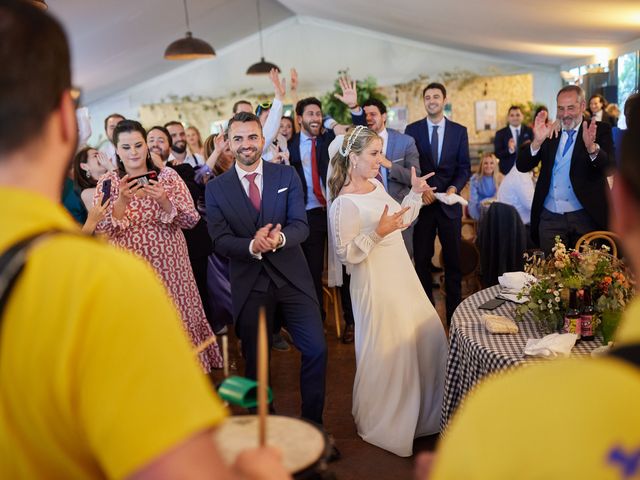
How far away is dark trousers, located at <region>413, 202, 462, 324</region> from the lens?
5477 millimetres

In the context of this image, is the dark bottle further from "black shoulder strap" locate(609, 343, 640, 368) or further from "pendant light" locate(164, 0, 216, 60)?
"pendant light" locate(164, 0, 216, 60)

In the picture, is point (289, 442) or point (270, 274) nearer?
point (289, 442)

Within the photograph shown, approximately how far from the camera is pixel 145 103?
14.5m

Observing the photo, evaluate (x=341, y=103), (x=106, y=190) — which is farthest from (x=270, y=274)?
(x=341, y=103)

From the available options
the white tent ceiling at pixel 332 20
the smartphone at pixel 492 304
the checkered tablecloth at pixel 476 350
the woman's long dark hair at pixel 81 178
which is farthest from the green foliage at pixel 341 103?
the checkered tablecloth at pixel 476 350

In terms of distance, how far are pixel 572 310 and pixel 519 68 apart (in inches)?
458

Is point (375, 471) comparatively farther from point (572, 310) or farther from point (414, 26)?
point (414, 26)

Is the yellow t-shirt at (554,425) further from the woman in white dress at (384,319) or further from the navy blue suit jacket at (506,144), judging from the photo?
the navy blue suit jacket at (506,144)

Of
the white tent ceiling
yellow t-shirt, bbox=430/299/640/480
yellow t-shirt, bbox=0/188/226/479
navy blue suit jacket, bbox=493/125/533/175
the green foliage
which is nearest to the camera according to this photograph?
yellow t-shirt, bbox=430/299/640/480

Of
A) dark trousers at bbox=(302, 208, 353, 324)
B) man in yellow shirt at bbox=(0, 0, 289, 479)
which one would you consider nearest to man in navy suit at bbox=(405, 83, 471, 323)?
dark trousers at bbox=(302, 208, 353, 324)

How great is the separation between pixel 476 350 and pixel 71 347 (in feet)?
6.99

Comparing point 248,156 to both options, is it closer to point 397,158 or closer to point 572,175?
point 397,158

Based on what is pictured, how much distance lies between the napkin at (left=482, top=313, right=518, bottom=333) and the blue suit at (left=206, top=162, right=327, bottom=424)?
3.15ft

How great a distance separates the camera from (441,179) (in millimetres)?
5543
